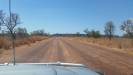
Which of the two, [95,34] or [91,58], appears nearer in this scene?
[91,58]

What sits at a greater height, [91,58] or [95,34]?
[95,34]

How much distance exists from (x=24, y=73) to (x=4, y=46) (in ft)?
129

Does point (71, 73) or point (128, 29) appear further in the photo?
point (128, 29)

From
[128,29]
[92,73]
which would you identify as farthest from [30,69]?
[128,29]

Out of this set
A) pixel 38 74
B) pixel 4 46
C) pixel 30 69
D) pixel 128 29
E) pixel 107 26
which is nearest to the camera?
pixel 38 74

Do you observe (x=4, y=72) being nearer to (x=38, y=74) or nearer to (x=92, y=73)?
(x=38, y=74)

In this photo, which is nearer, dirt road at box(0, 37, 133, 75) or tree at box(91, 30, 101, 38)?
dirt road at box(0, 37, 133, 75)

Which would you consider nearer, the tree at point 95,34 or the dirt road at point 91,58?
the dirt road at point 91,58

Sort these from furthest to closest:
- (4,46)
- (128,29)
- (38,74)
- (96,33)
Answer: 1. (96,33)
2. (128,29)
3. (4,46)
4. (38,74)

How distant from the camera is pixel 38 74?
8.90 ft

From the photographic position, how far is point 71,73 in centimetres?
288

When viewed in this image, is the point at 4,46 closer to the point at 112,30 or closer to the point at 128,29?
the point at 128,29

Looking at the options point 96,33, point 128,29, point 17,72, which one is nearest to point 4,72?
point 17,72

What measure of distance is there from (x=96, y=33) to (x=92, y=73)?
12021 centimetres
